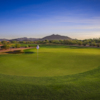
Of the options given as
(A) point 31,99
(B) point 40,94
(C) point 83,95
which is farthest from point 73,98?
(A) point 31,99

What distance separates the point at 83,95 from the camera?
407 centimetres

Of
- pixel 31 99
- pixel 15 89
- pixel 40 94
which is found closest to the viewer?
pixel 31 99

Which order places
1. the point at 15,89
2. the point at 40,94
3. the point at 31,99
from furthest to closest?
the point at 15,89
the point at 40,94
the point at 31,99

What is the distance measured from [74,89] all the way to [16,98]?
244cm

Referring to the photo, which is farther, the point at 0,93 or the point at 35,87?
the point at 35,87

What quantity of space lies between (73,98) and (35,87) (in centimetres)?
184

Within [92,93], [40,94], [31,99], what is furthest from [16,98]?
[92,93]

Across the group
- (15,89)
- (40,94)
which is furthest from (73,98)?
(15,89)

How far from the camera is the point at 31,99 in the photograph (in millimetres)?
3852

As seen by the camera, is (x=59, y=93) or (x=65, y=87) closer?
(x=59, y=93)

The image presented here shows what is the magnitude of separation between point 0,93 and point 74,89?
3109 mm

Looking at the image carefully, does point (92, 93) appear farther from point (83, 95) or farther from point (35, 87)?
point (35, 87)

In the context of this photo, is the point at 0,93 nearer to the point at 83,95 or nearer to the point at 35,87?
the point at 35,87

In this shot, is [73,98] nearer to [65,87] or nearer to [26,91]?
[65,87]
